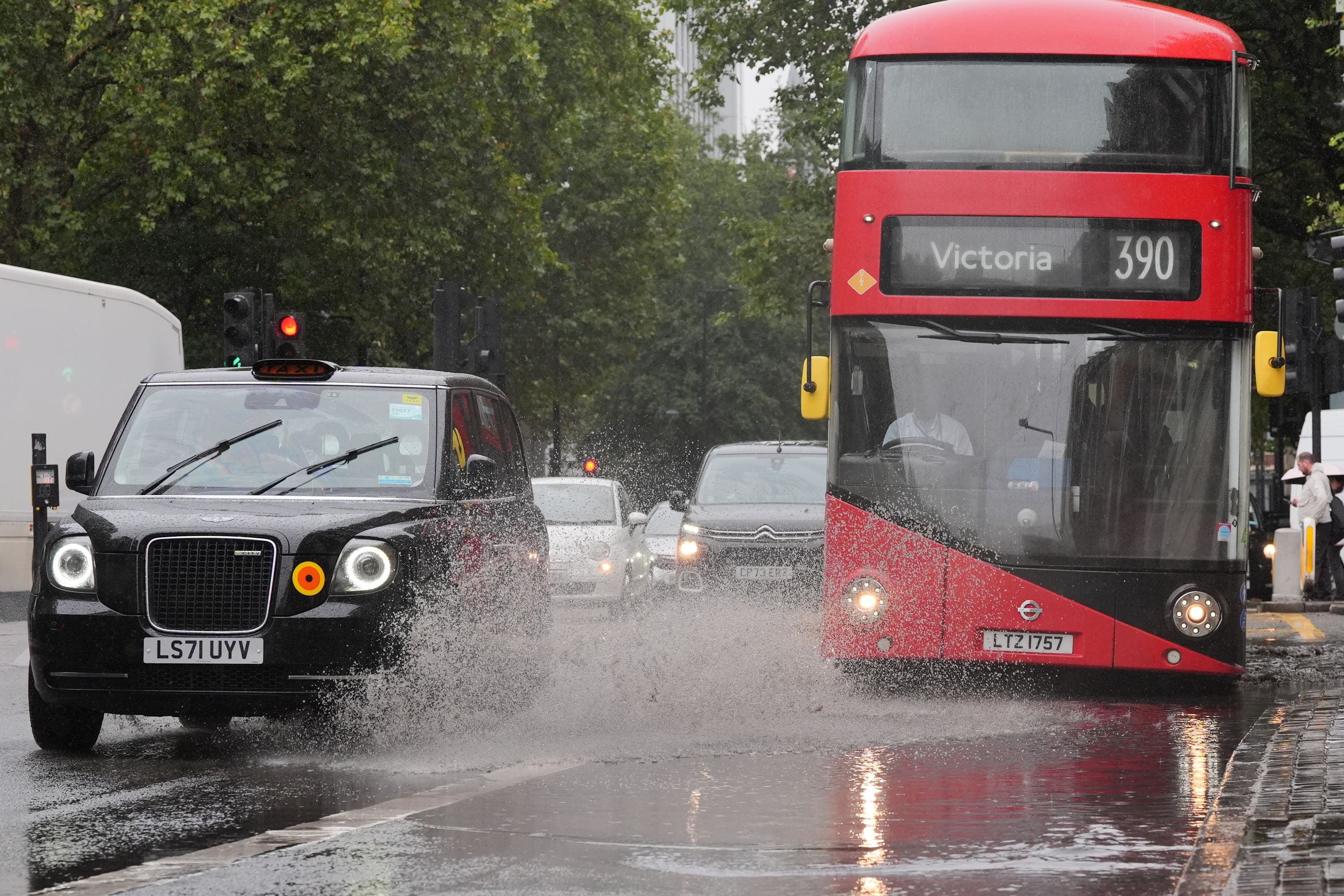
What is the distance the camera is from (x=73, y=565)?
966 cm

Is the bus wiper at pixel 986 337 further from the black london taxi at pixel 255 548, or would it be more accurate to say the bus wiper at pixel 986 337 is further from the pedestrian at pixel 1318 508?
the pedestrian at pixel 1318 508

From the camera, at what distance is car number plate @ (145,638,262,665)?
944 centimetres

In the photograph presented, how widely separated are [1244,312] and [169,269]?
26.2 m

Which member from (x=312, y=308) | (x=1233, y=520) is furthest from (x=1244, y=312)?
(x=312, y=308)

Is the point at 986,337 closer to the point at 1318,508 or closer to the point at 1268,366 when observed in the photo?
the point at 1268,366

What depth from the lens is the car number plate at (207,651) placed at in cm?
944

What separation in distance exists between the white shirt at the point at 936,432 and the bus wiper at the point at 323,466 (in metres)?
3.27

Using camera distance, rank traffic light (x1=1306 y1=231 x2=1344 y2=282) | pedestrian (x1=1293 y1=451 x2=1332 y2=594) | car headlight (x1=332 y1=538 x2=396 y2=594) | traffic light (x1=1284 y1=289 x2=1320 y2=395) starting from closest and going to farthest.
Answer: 1. car headlight (x1=332 y1=538 x2=396 y2=594)
2. traffic light (x1=1284 y1=289 x2=1320 y2=395)
3. traffic light (x1=1306 y1=231 x2=1344 y2=282)
4. pedestrian (x1=1293 y1=451 x2=1332 y2=594)

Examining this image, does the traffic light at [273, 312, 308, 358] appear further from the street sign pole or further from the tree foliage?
the tree foliage

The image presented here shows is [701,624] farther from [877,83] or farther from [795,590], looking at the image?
[877,83]

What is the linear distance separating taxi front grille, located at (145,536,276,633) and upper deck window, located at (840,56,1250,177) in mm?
4880

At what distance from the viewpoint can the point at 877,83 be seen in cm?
1287

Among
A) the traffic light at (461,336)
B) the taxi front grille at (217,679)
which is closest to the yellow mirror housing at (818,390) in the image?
the taxi front grille at (217,679)

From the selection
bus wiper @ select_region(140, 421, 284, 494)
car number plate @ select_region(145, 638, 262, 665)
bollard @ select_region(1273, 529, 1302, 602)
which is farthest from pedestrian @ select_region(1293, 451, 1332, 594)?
car number plate @ select_region(145, 638, 262, 665)
